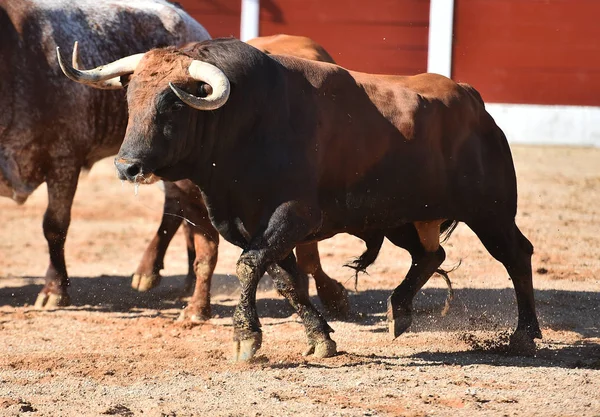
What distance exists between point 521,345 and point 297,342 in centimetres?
119

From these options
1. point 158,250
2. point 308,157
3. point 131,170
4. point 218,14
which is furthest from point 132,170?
point 218,14

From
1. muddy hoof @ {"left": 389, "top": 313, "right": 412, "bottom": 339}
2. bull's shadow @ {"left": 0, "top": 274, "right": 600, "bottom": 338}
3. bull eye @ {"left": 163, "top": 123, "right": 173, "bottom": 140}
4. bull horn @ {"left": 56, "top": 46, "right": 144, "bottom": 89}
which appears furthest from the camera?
bull's shadow @ {"left": 0, "top": 274, "right": 600, "bottom": 338}

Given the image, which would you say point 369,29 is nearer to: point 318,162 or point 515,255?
point 515,255

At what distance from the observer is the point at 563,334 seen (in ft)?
21.7

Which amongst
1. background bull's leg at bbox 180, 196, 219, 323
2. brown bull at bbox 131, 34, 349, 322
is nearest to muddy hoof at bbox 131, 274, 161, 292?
brown bull at bbox 131, 34, 349, 322

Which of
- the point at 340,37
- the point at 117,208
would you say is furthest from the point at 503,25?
the point at 117,208

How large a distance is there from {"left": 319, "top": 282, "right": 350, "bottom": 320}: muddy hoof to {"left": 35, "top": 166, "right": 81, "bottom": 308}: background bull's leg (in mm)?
1708

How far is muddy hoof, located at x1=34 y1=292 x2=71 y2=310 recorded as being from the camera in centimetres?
748

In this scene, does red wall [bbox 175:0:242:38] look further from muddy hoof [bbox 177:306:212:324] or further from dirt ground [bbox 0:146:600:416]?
muddy hoof [bbox 177:306:212:324]

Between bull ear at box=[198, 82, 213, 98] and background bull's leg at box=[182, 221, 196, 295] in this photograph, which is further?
background bull's leg at box=[182, 221, 196, 295]

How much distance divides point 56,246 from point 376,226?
254 centimetres

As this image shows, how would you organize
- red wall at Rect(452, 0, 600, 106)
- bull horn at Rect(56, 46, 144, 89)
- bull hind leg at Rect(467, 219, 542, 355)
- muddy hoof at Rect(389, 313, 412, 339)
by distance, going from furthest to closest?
red wall at Rect(452, 0, 600, 106) < muddy hoof at Rect(389, 313, 412, 339) < bull hind leg at Rect(467, 219, 542, 355) < bull horn at Rect(56, 46, 144, 89)

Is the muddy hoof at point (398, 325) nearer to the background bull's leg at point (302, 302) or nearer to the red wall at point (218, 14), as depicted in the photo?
the background bull's leg at point (302, 302)

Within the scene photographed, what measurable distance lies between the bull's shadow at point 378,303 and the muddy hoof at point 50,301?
97mm
